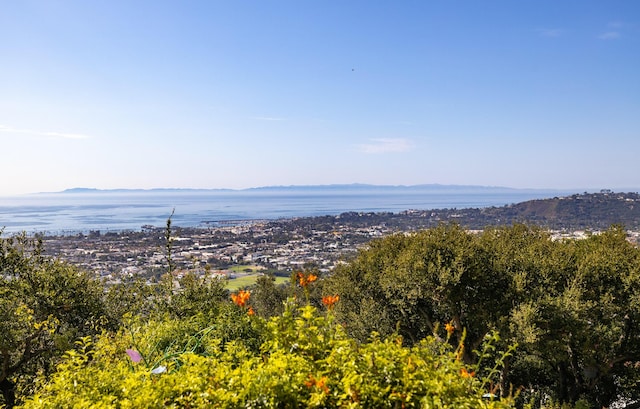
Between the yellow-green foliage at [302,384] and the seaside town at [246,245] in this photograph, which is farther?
the seaside town at [246,245]

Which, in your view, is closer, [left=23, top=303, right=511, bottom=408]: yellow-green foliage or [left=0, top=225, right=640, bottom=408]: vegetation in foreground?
[left=23, top=303, right=511, bottom=408]: yellow-green foliage

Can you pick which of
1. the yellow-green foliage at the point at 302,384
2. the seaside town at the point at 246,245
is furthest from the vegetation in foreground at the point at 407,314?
the seaside town at the point at 246,245

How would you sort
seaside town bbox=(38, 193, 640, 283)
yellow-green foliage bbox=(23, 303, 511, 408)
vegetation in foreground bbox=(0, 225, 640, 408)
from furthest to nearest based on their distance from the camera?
seaside town bbox=(38, 193, 640, 283), vegetation in foreground bbox=(0, 225, 640, 408), yellow-green foliage bbox=(23, 303, 511, 408)

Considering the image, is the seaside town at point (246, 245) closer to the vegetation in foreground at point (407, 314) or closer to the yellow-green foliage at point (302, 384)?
the vegetation in foreground at point (407, 314)

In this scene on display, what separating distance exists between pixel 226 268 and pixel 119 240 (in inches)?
686

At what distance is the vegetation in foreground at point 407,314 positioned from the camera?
Result: 345cm

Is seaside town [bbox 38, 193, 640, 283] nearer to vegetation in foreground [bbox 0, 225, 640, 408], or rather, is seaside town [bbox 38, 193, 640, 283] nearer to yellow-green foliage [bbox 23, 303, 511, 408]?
vegetation in foreground [bbox 0, 225, 640, 408]

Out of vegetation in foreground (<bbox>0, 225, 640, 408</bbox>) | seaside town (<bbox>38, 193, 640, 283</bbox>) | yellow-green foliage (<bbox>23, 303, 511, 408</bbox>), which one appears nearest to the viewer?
yellow-green foliage (<bbox>23, 303, 511, 408</bbox>)

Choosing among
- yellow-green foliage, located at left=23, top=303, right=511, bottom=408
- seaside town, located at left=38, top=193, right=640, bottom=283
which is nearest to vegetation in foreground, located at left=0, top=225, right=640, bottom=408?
yellow-green foliage, located at left=23, top=303, right=511, bottom=408

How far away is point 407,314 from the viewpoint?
555 inches

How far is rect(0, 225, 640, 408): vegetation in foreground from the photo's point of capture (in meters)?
3.45

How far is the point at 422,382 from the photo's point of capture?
225cm

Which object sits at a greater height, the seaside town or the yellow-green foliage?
the yellow-green foliage

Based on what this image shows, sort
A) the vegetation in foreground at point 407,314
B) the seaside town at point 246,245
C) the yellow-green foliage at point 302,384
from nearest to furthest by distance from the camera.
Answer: the yellow-green foliage at point 302,384 < the vegetation in foreground at point 407,314 < the seaside town at point 246,245
